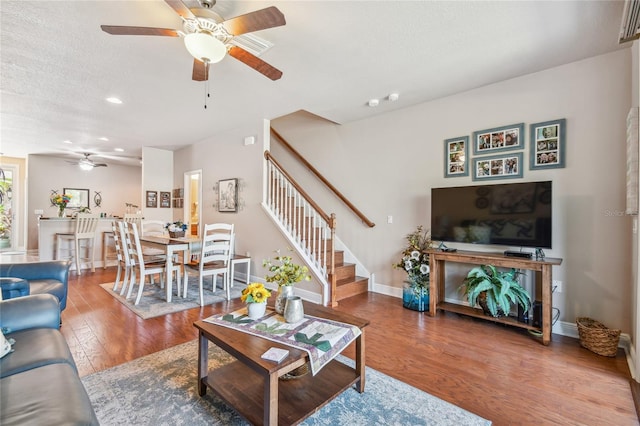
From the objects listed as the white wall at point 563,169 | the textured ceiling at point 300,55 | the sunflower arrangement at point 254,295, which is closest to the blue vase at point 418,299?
the white wall at point 563,169

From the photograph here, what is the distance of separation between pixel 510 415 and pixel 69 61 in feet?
15.4

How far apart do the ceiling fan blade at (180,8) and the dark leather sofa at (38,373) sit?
6.76 ft

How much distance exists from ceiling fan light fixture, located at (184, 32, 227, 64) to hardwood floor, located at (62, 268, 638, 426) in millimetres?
2441

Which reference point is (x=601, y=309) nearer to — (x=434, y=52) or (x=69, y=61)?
(x=434, y=52)

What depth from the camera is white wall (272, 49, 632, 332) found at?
2672 millimetres

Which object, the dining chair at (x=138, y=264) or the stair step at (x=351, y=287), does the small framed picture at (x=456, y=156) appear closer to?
the stair step at (x=351, y=287)

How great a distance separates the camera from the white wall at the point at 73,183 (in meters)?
7.52

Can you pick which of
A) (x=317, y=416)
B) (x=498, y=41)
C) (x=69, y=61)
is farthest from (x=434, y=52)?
(x=69, y=61)

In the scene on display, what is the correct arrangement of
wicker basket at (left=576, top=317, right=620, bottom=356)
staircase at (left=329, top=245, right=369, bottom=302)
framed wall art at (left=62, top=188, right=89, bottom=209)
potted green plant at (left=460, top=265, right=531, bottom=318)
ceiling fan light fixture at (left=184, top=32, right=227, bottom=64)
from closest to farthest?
ceiling fan light fixture at (left=184, top=32, right=227, bottom=64) → wicker basket at (left=576, top=317, right=620, bottom=356) → potted green plant at (left=460, top=265, right=531, bottom=318) → staircase at (left=329, top=245, right=369, bottom=302) → framed wall art at (left=62, top=188, right=89, bottom=209)

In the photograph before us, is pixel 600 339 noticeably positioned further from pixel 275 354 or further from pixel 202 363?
pixel 202 363

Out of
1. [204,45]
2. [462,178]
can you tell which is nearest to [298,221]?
[462,178]

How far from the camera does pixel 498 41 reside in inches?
98.7

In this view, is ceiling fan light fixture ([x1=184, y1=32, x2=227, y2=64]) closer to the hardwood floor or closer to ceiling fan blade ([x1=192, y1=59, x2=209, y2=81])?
ceiling fan blade ([x1=192, y1=59, x2=209, y2=81])

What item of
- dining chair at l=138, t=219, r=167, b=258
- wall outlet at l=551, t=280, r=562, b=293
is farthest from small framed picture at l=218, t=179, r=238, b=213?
wall outlet at l=551, t=280, r=562, b=293
